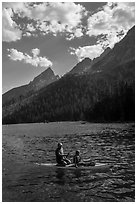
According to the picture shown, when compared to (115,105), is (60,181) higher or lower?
lower

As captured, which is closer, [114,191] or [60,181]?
[114,191]

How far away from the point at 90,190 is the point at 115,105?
138 m

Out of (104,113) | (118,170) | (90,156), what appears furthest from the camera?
(104,113)

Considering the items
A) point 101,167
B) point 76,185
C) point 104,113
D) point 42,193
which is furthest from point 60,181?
point 104,113

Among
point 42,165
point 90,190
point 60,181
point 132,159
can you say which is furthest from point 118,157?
point 90,190

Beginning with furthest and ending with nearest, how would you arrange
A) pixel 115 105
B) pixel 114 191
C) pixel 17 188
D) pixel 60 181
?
pixel 115 105
pixel 60 181
pixel 17 188
pixel 114 191

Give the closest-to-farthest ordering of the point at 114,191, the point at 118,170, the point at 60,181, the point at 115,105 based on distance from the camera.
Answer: the point at 114,191
the point at 60,181
the point at 118,170
the point at 115,105

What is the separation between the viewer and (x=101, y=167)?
30.9 m

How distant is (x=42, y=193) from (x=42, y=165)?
1152 cm

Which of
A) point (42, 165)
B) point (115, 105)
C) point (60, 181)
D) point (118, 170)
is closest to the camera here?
point (60, 181)

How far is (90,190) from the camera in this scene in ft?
74.3

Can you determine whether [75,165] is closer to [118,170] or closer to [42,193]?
[118,170]

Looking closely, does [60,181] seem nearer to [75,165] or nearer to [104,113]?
[75,165]

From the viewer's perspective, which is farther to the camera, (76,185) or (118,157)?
(118,157)
